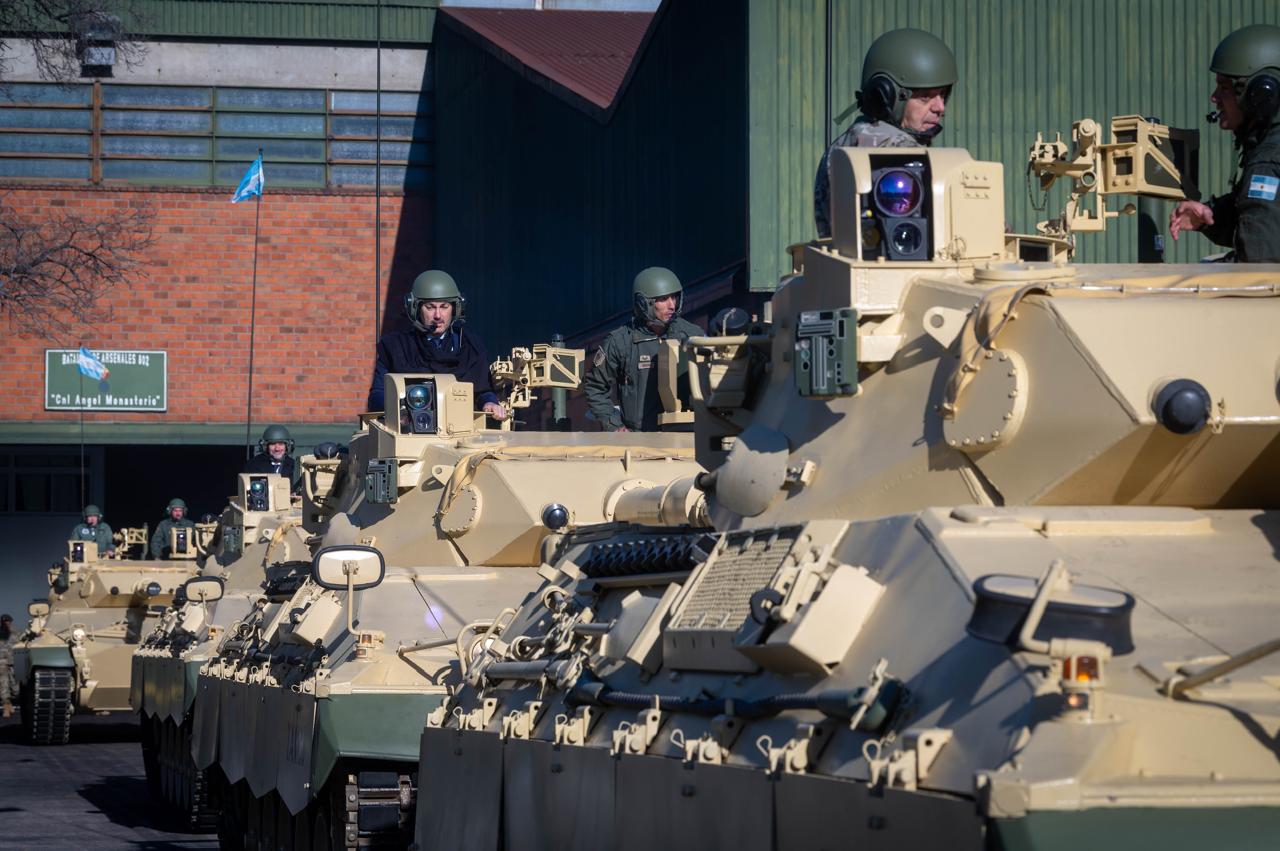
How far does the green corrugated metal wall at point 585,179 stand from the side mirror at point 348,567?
1122 centimetres

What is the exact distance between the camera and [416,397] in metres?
15.5

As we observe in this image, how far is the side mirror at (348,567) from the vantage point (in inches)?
443

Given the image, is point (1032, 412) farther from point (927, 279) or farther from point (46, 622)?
point (46, 622)

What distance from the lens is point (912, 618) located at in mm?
6395

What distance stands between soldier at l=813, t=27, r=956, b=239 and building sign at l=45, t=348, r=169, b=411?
3033 cm

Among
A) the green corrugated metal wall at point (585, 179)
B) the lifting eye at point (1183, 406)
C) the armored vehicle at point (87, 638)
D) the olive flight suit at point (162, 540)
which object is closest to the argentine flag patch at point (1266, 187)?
the lifting eye at point (1183, 406)

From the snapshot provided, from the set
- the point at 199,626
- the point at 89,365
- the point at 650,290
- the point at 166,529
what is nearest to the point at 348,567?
the point at 650,290

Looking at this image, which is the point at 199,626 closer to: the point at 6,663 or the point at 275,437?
the point at 275,437

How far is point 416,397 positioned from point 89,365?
21989 millimetres

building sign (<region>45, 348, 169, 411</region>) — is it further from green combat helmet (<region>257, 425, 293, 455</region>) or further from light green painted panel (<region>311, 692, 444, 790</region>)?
light green painted panel (<region>311, 692, 444, 790</region>)

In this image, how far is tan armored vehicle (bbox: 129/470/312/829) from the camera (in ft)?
57.5

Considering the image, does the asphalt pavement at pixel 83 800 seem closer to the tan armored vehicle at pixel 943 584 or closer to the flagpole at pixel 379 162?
the tan armored vehicle at pixel 943 584

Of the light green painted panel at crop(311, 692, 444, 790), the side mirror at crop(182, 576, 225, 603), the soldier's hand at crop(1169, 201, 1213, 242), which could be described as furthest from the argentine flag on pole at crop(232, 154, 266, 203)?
the soldier's hand at crop(1169, 201, 1213, 242)

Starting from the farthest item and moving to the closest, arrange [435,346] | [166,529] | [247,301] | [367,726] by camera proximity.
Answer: [247,301]
[166,529]
[435,346]
[367,726]
